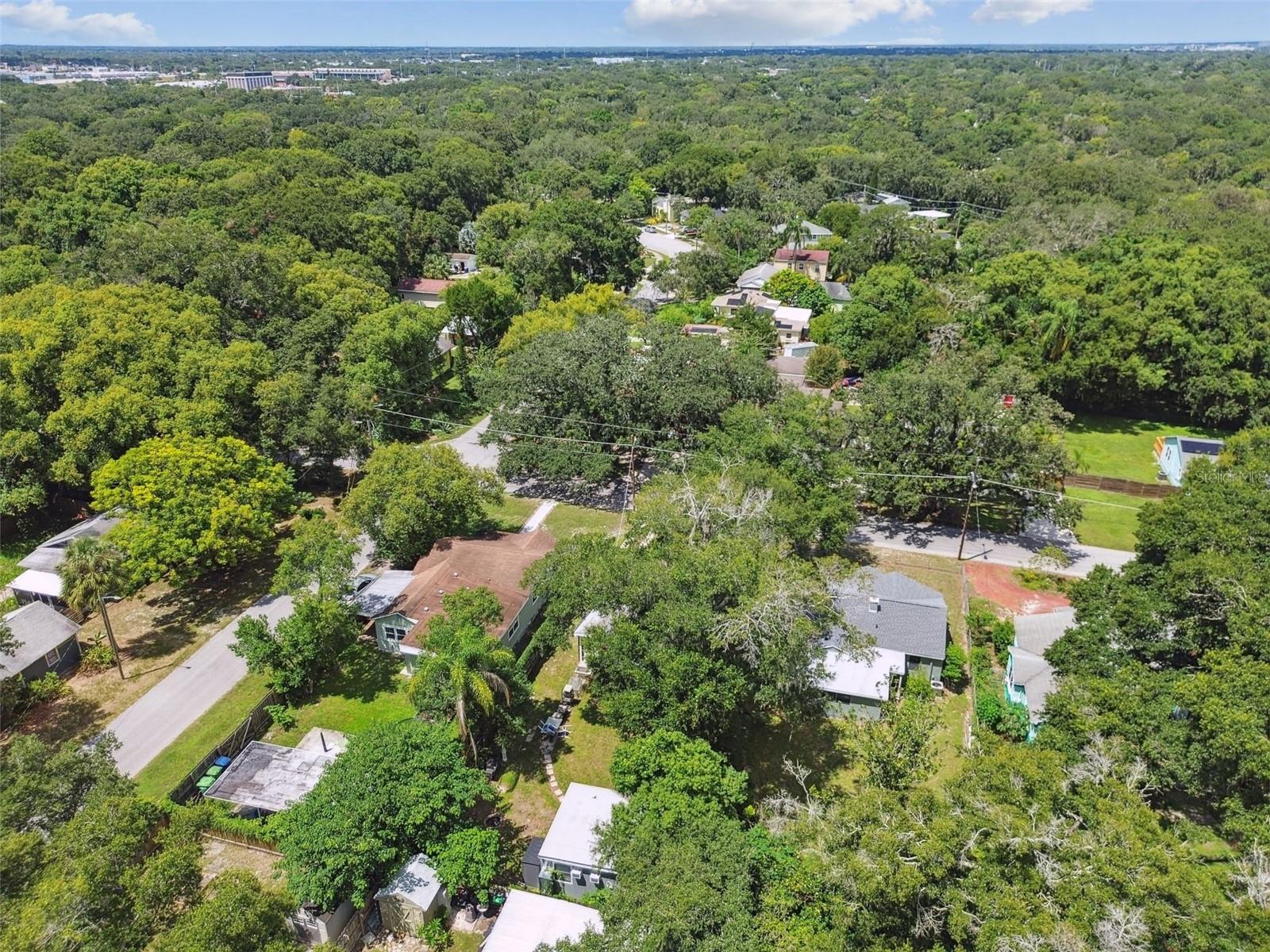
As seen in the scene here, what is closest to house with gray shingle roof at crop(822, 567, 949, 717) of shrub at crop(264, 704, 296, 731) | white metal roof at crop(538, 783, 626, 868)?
white metal roof at crop(538, 783, 626, 868)

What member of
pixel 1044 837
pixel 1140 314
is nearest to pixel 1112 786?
pixel 1044 837

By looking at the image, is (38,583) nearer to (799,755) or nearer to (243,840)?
(243,840)

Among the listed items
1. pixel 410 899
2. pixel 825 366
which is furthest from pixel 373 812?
pixel 825 366

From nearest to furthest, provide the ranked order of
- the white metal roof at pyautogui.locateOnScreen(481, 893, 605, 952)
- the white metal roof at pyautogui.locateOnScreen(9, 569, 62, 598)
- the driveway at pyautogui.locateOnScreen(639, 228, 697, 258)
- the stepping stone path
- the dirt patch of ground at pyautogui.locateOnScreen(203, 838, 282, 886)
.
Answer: the white metal roof at pyautogui.locateOnScreen(481, 893, 605, 952) → the dirt patch of ground at pyautogui.locateOnScreen(203, 838, 282, 886) → the stepping stone path → the white metal roof at pyautogui.locateOnScreen(9, 569, 62, 598) → the driveway at pyautogui.locateOnScreen(639, 228, 697, 258)

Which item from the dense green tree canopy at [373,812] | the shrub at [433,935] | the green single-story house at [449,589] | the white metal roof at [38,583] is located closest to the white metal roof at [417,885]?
the dense green tree canopy at [373,812]

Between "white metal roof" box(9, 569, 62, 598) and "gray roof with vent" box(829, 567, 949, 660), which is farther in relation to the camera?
"white metal roof" box(9, 569, 62, 598)

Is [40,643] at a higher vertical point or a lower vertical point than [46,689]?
higher

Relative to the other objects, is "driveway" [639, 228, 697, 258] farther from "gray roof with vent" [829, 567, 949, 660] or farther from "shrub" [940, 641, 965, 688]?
"shrub" [940, 641, 965, 688]
